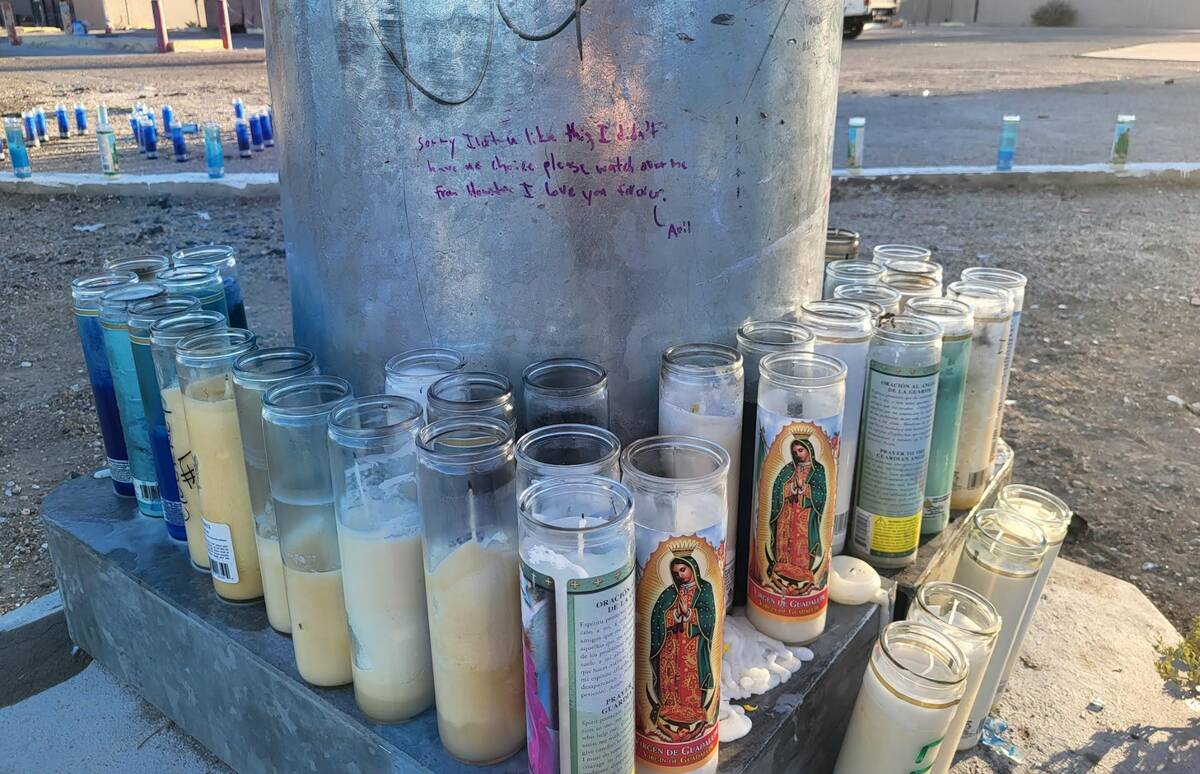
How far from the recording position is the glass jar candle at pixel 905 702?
1598 millimetres

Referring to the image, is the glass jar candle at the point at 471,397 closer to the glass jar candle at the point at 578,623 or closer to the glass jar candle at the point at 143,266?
the glass jar candle at the point at 578,623

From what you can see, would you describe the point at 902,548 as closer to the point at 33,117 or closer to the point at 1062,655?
the point at 1062,655

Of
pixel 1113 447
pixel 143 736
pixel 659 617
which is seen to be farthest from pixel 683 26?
pixel 1113 447

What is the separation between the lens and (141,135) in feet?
32.8

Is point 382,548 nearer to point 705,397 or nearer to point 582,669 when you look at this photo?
point 582,669

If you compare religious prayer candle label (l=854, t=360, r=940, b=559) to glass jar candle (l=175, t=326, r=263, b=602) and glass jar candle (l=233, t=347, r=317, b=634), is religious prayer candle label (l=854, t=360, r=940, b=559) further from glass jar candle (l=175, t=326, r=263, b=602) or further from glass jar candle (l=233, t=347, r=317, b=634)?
glass jar candle (l=175, t=326, r=263, b=602)

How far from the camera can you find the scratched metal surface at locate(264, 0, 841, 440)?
64.6 inches

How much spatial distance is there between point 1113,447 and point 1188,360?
1.34 meters

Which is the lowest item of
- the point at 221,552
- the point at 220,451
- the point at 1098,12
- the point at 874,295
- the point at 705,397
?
the point at 221,552

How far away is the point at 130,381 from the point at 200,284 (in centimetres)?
28

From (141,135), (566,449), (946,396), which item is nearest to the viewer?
(566,449)

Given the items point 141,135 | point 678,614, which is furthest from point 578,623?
point 141,135

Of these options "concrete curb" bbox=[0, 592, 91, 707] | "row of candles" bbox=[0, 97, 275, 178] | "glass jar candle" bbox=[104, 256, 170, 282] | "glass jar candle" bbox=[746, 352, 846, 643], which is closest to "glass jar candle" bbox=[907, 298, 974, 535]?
"glass jar candle" bbox=[746, 352, 846, 643]

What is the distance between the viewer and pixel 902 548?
2031 millimetres
